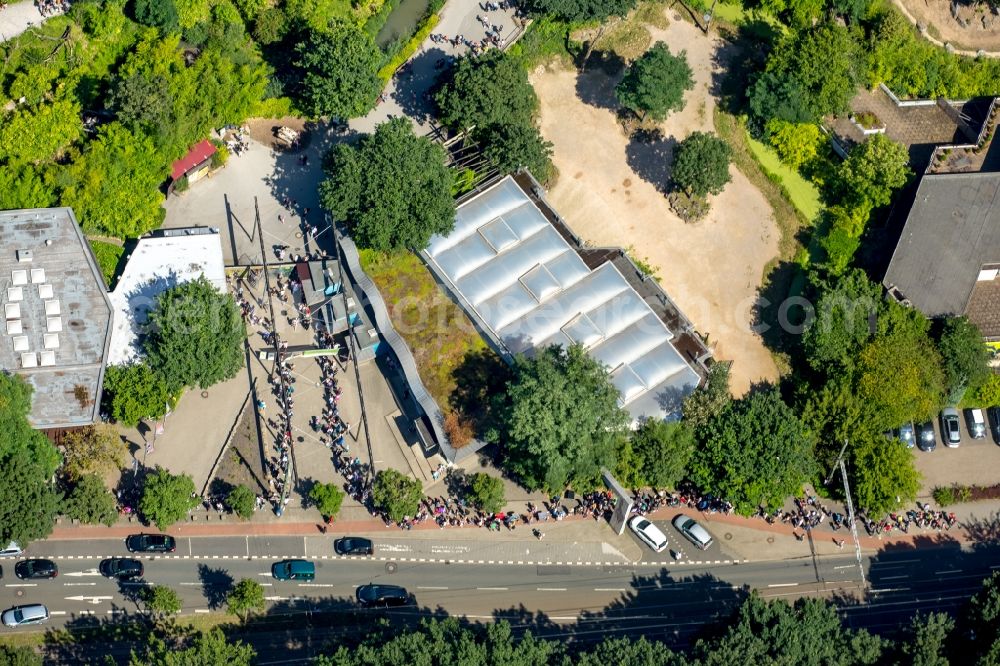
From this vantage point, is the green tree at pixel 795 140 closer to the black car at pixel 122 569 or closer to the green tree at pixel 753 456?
the green tree at pixel 753 456

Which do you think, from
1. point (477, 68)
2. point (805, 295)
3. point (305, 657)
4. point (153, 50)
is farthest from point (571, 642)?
point (153, 50)

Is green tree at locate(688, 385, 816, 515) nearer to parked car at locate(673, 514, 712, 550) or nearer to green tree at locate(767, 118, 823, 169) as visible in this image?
parked car at locate(673, 514, 712, 550)

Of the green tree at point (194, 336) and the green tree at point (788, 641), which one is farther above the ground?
the green tree at point (194, 336)

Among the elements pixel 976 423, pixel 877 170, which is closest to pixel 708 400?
pixel 976 423

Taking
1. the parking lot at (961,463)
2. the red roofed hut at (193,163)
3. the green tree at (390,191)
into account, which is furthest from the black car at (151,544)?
the parking lot at (961,463)

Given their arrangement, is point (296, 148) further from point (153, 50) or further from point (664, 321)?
point (664, 321)

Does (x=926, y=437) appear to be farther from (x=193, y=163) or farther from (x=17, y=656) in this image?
(x=17, y=656)
